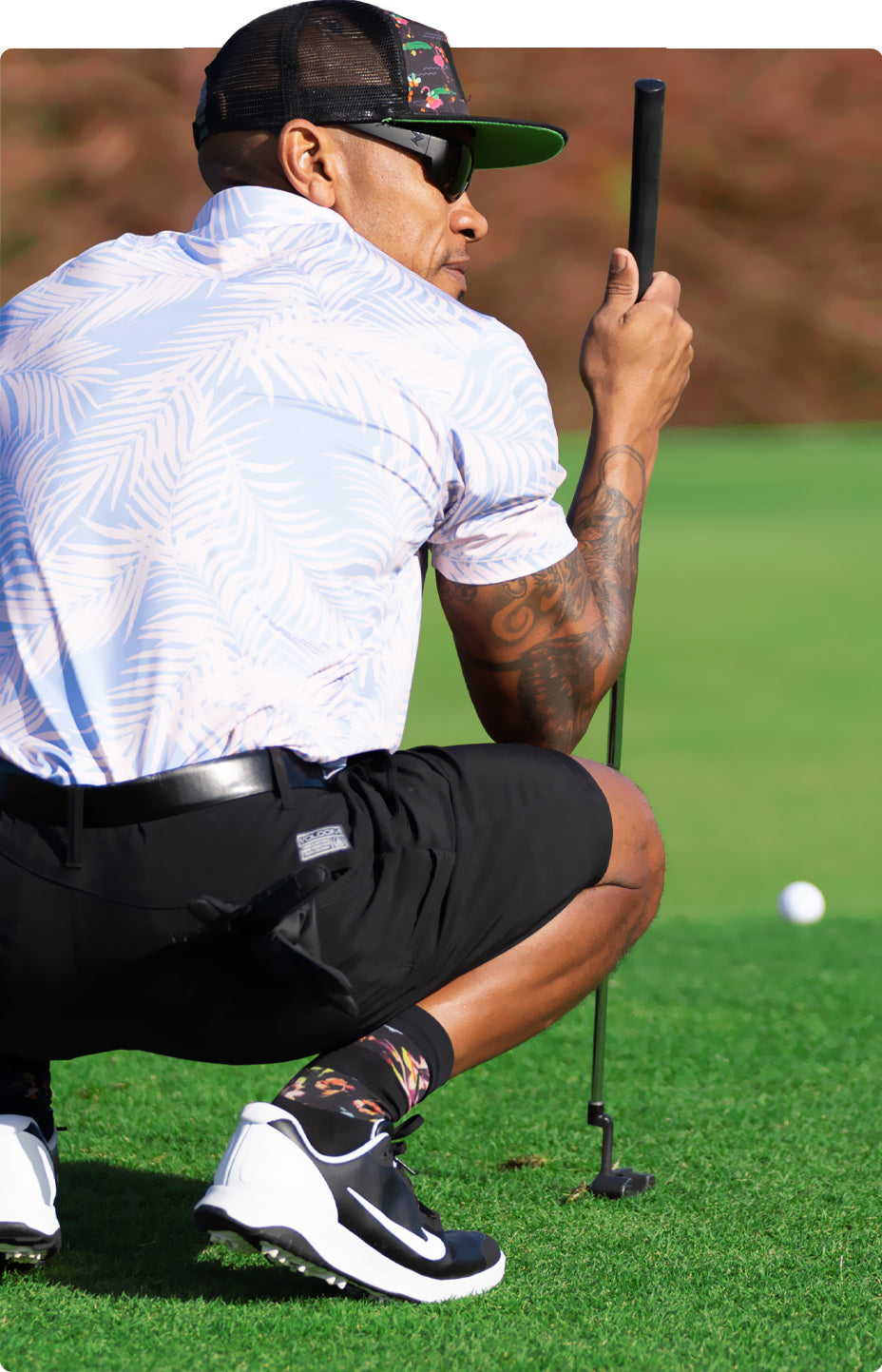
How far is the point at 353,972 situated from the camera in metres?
1.76

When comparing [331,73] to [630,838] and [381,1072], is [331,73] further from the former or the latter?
[381,1072]

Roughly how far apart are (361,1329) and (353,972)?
381 millimetres

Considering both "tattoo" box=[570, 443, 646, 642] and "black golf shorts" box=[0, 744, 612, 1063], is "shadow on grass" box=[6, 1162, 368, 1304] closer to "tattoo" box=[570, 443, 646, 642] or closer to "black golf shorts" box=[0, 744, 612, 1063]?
"black golf shorts" box=[0, 744, 612, 1063]

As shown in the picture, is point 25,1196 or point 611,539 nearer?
point 25,1196

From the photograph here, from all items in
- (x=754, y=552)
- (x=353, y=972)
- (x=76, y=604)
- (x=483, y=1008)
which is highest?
(x=76, y=604)

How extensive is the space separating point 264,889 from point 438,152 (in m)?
1.07

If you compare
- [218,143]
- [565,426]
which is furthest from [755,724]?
[565,426]

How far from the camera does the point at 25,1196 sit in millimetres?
1858

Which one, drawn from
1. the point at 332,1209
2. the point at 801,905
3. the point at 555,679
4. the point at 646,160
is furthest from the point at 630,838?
the point at 801,905

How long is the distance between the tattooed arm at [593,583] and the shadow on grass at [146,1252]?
29.9 inches

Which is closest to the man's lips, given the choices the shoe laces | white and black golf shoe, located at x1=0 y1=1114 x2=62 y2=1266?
the shoe laces

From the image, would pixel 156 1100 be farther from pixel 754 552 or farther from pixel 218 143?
pixel 754 552

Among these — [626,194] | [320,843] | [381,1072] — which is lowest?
[626,194]

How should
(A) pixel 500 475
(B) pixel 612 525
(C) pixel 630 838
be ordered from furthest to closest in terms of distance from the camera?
(B) pixel 612 525, (C) pixel 630 838, (A) pixel 500 475
